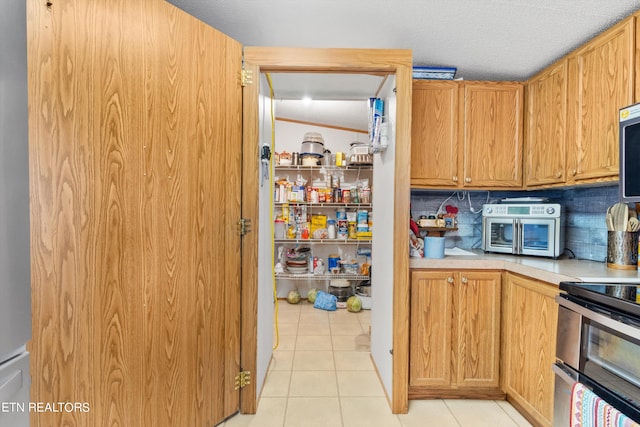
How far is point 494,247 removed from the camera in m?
2.09

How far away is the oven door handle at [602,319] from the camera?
3.09ft

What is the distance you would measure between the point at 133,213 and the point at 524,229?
2317 mm

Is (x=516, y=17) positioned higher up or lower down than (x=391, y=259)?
higher up

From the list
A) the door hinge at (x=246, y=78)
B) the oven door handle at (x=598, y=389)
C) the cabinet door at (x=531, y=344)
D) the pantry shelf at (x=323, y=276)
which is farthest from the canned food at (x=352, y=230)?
the oven door handle at (x=598, y=389)

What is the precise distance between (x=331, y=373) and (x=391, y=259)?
3.46 ft

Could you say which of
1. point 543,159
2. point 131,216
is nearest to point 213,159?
point 131,216

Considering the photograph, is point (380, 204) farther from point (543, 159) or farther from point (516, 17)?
point (516, 17)

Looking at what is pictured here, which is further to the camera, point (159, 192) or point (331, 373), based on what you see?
point (331, 373)

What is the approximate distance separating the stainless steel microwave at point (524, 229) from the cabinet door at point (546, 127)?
0.74 feet

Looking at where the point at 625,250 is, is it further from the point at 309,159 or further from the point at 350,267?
the point at 309,159

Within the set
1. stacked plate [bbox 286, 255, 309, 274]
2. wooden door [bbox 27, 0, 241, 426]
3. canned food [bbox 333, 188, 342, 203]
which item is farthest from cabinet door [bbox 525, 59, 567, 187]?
stacked plate [bbox 286, 255, 309, 274]

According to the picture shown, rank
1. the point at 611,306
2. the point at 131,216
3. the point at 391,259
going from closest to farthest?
the point at 611,306
the point at 131,216
the point at 391,259

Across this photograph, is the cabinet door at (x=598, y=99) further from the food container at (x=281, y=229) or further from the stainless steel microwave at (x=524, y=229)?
the food container at (x=281, y=229)

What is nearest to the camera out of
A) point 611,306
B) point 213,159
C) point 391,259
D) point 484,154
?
point 611,306
